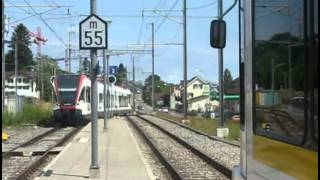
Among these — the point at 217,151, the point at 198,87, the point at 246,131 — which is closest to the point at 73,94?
the point at 217,151

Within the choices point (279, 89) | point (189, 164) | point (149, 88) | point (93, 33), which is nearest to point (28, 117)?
point (189, 164)

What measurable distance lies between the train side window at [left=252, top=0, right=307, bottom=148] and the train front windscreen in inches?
1538

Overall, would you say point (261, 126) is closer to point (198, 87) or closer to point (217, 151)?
point (217, 151)

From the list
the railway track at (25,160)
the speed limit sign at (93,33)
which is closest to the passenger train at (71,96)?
the railway track at (25,160)

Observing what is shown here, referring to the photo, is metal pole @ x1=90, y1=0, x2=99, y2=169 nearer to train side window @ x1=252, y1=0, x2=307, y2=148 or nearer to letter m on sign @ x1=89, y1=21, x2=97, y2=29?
letter m on sign @ x1=89, y1=21, x2=97, y2=29

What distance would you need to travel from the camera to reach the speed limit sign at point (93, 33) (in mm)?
14718

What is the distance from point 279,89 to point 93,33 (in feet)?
35.2

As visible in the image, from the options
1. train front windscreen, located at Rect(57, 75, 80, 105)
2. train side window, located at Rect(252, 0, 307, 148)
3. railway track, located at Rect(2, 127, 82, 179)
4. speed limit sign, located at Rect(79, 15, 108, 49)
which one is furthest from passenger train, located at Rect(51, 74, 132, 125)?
train side window, located at Rect(252, 0, 307, 148)

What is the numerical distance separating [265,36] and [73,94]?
3965 cm

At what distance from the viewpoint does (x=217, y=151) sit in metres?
23.7

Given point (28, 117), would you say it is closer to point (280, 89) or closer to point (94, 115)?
point (94, 115)

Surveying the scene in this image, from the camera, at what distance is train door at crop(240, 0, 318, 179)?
3.67 metres

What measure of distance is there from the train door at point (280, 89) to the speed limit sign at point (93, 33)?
31.1 feet

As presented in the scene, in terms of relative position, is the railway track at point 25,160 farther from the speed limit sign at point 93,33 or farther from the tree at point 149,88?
the tree at point 149,88
